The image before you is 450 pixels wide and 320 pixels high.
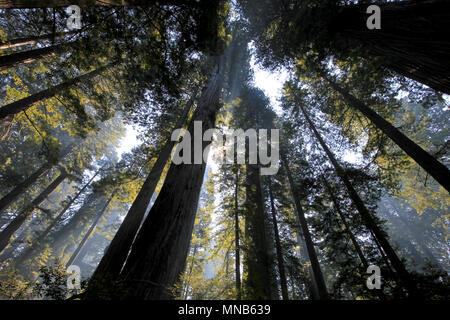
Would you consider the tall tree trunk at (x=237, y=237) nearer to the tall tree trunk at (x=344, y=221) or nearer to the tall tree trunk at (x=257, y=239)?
the tall tree trunk at (x=257, y=239)

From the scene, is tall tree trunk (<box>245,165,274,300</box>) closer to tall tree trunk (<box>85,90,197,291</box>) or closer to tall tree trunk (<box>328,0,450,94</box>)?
tall tree trunk (<box>85,90,197,291</box>)

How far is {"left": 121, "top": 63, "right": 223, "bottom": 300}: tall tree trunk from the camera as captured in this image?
1.25 meters

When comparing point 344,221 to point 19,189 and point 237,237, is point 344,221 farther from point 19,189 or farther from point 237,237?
point 19,189

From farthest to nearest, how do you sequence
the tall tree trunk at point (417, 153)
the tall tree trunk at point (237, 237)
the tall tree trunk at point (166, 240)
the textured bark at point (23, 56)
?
the tall tree trunk at point (237, 237)
the textured bark at point (23, 56)
the tall tree trunk at point (417, 153)
the tall tree trunk at point (166, 240)

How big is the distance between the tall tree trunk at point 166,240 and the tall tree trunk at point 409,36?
13.0 feet

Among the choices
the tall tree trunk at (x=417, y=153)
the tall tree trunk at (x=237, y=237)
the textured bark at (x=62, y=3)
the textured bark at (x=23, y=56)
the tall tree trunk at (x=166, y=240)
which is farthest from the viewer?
the tall tree trunk at (x=237, y=237)

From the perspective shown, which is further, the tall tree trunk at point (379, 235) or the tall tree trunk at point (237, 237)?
the tall tree trunk at point (237, 237)

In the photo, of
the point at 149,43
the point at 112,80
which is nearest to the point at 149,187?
the point at 149,43

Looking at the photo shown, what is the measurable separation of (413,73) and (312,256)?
23.1 ft

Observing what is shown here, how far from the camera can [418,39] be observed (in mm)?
2469

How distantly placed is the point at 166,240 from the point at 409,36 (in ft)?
15.3

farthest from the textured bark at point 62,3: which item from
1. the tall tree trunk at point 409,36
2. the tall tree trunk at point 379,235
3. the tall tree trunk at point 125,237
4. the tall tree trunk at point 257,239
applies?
the tall tree trunk at point 379,235

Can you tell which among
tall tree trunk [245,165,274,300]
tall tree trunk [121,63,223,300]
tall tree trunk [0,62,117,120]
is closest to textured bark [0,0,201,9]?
tall tree trunk [0,62,117,120]

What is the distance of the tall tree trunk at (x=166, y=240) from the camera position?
49.4 inches
